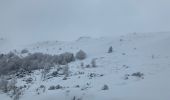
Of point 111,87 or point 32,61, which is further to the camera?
point 32,61

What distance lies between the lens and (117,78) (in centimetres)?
1980

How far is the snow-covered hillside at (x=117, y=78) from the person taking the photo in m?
17.3

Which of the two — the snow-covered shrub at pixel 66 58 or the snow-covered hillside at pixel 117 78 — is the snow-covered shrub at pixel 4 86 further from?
the snow-covered shrub at pixel 66 58

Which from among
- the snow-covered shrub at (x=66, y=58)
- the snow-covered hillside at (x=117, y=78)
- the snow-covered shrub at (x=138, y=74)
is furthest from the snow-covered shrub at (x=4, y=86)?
the snow-covered shrub at (x=138, y=74)

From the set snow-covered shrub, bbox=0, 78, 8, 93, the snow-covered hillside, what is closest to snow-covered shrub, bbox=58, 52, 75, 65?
the snow-covered hillside

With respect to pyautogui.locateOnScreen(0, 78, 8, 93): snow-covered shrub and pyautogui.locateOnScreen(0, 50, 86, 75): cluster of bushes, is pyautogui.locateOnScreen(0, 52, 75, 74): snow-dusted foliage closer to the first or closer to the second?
pyautogui.locateOnScreen(0, 50, 86, 75): cluster of bushes

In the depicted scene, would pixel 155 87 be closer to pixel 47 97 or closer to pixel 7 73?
pixel 47 97

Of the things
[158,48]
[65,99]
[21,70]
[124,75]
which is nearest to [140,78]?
[124,75]

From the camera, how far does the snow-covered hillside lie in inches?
680

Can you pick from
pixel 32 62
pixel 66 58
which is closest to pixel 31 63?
pixel 32 62

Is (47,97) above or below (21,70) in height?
below

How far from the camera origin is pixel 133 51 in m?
26.6

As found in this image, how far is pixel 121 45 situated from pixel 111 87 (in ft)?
39.1

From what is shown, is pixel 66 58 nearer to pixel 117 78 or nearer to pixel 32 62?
pixel 32 62
